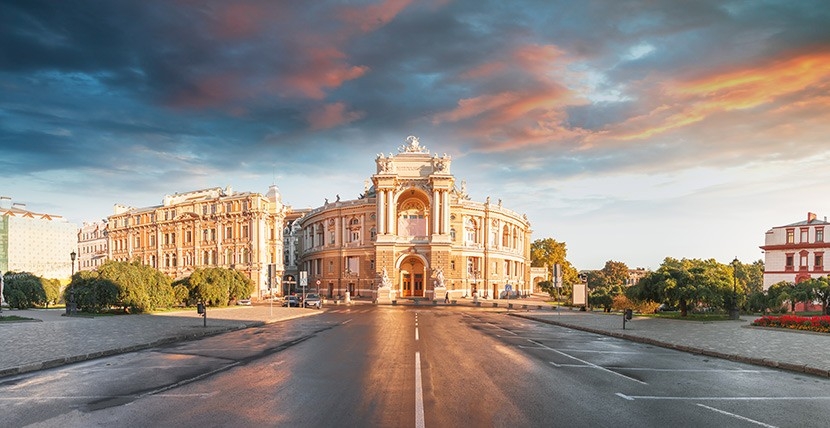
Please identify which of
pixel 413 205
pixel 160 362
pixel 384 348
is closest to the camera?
pixel 160 362

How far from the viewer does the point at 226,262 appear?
91.1 m

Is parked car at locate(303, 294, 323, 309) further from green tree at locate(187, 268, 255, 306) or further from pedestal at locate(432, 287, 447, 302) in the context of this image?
pedestal at locate(432, 287, 447, 302)

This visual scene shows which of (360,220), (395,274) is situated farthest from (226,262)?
(395,274)

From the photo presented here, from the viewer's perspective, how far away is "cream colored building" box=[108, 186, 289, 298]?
89.0 m

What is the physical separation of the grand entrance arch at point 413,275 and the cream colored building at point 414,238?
161 millimetres

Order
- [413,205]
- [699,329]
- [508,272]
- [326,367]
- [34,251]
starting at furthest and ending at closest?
[508,272] < [413,205] < [34,251] < [699,329] < [326,367]

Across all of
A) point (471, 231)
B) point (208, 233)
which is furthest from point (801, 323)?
point (208, 233)

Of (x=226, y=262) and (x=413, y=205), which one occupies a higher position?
(x=413, y=205)

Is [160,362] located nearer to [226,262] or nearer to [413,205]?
[413,205]

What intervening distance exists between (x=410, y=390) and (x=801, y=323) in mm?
25637

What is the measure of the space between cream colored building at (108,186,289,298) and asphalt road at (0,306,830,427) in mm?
72554

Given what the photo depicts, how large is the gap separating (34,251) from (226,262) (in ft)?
91.7

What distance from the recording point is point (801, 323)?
89.4 feet

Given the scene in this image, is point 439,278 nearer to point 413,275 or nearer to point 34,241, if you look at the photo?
point 413,275
